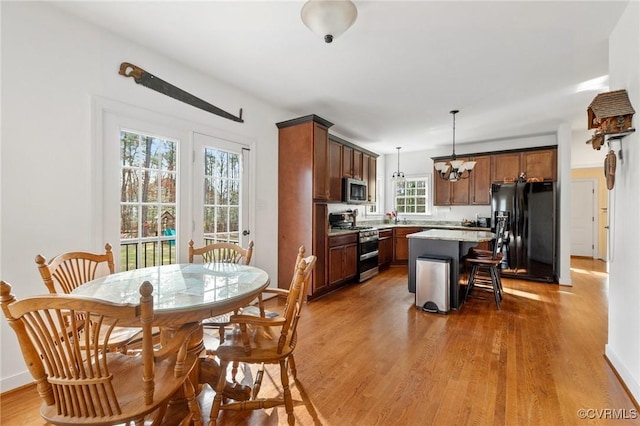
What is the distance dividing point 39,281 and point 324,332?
2299mm

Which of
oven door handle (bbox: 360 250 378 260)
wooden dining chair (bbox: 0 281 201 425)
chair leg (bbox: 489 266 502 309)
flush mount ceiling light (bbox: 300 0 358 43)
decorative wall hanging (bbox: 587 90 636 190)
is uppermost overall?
flush mount ceiling light (bbox: 300 0 358 43)

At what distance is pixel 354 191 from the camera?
5.11 m

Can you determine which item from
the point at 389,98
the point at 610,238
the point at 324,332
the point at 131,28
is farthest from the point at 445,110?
the point at 131,28

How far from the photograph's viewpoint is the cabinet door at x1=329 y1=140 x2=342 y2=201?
4.49 m

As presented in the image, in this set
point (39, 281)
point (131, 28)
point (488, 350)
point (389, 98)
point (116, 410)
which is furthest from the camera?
point (389, 98)

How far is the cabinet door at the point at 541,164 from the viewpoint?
506cm

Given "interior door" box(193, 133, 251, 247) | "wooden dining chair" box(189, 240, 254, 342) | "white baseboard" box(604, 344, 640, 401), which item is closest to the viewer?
"white baseboard" box(604, 344, 640, 401)

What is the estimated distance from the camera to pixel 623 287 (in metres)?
2.12

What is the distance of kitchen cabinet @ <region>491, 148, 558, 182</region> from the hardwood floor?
2475 mm

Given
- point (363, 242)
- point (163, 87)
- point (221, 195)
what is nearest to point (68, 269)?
point (221, 195)

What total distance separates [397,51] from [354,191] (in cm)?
272

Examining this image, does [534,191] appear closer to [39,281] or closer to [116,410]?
[116,410]

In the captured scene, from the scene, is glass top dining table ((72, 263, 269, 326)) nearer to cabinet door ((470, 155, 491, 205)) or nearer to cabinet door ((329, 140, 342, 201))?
cabinet door ((329, 140, 342, 201))

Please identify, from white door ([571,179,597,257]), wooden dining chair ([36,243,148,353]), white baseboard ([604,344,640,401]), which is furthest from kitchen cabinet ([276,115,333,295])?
white door ([571,179,597,257])
